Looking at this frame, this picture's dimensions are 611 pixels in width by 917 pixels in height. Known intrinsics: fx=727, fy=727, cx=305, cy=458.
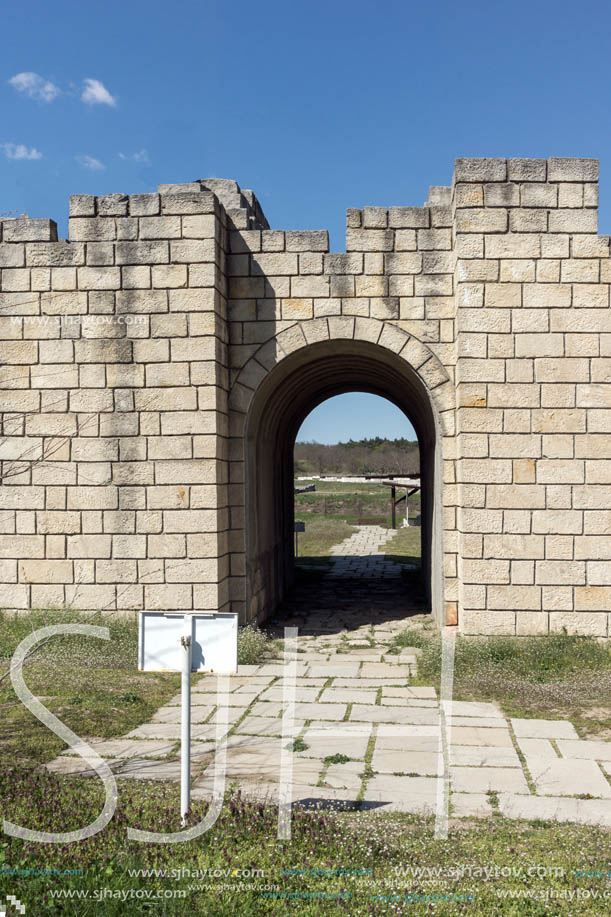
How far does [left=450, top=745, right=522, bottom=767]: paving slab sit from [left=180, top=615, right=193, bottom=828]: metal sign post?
75.1 inches

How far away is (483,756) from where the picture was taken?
4.77 meters

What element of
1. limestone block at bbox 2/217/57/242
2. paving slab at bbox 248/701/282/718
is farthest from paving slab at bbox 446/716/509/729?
limestone block at bbox 2/217/57/242

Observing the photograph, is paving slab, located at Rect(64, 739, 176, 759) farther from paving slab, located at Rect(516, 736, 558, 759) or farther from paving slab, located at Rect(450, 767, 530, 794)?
paving slab, located at Rect(516, 736, 558, 759)

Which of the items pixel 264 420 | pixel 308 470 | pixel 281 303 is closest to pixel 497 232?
pixel 281 303

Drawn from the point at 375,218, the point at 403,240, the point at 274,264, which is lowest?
the point at 274,264

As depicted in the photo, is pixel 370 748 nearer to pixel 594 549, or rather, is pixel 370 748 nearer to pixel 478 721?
pixel 478 721

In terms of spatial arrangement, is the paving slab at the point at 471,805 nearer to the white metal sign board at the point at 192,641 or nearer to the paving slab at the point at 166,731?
→ the white metal sign board at the point at 192,641

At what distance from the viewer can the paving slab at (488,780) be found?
4.23 meters

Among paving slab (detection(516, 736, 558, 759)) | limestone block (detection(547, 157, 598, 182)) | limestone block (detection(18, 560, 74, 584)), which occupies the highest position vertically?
limestone block (detection(547, 157, 598, 182))

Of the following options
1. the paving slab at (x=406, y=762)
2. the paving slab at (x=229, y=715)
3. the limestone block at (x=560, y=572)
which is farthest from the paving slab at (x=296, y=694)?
the limestone block at (x=560, y=572)

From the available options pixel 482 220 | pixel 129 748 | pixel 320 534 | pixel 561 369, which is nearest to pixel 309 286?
pixel 482 220

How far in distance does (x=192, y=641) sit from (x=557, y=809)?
2.19 metres

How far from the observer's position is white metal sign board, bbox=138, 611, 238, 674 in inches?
146

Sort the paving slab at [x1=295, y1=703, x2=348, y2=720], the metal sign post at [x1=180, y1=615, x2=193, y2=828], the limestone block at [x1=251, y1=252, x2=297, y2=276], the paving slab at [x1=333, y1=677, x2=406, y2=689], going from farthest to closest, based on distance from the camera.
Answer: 1. the limestone block at [x1=251, y1=252, x2=297, y2=276]
2. the paving slab at [x1=333, y1=677, x2=406, y2=689]
3. the paving slab at [x1=295, y1=703, x2=348, y2=720]
4. the metal sign post at [x1=180, y1=615, x2=193, y2=828]
